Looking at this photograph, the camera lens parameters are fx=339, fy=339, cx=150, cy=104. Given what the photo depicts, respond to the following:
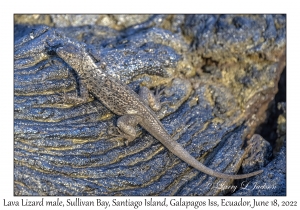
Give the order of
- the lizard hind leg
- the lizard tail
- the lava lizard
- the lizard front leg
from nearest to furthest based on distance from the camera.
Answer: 1. the lizard tail
2. the lava lizard
3. the lizard hind leg
4. the lizard front leg

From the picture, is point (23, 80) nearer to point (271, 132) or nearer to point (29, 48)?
point (29, 48)

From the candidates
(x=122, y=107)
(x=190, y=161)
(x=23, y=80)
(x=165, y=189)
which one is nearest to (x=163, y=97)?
(x=122, y=107)

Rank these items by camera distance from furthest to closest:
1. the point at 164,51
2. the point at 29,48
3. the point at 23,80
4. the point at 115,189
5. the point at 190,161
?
the point at 164,51, the point at 29,48, the point at 23,80, the point at 190,161, the point at 115,189

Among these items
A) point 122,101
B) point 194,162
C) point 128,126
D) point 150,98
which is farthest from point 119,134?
point 194,162

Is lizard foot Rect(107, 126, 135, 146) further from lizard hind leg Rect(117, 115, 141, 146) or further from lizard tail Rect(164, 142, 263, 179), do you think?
lizard tail Rect(164, 142, 263, 179)

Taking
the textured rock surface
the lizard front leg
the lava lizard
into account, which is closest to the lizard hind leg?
the lava lizard

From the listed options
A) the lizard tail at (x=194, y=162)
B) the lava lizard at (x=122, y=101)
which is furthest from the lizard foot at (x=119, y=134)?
the lizard tail at (x=194, y=162)
